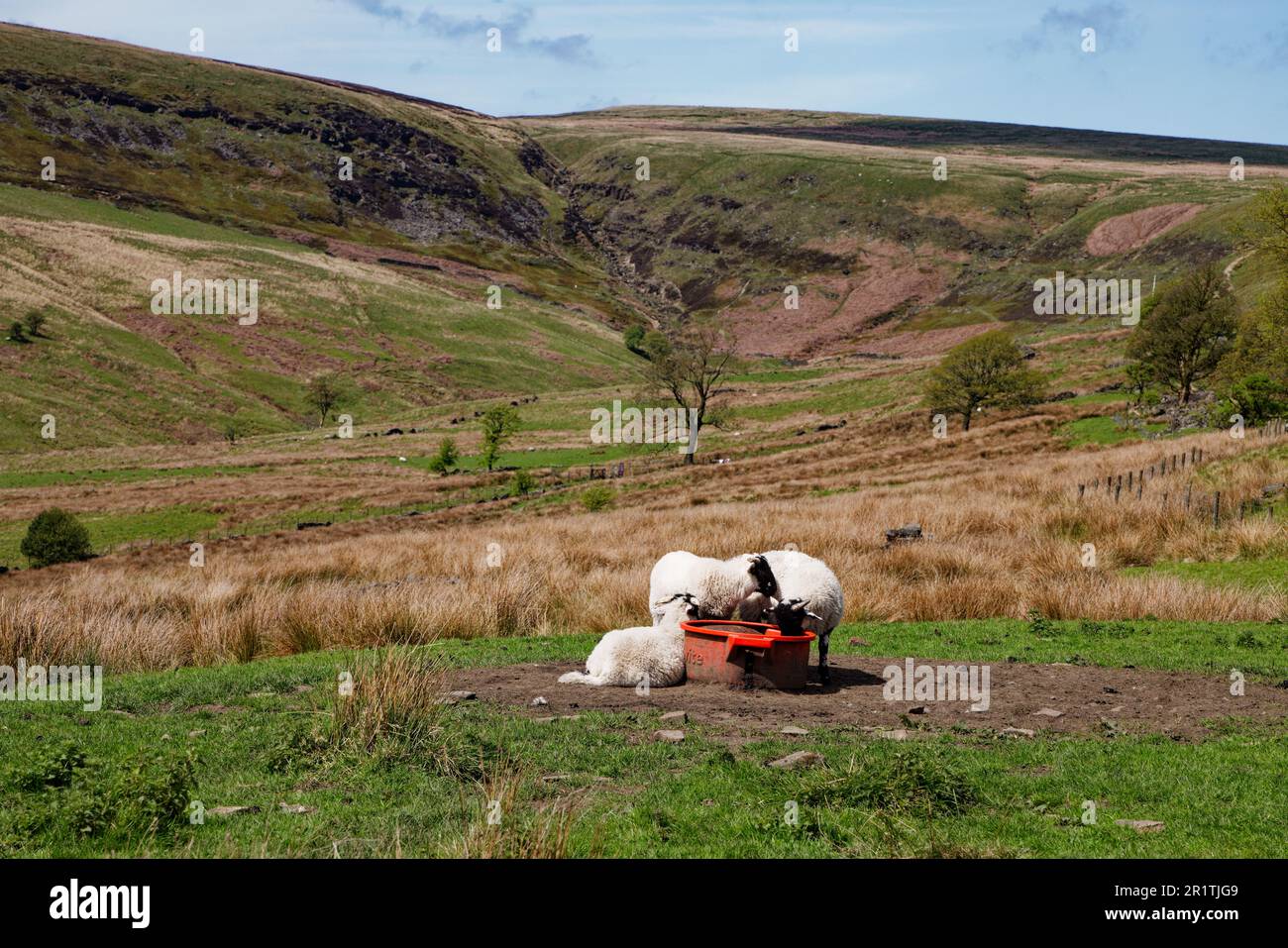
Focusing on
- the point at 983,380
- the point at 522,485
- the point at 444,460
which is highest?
the point at 983,380

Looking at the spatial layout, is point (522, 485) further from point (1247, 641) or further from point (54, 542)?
point (1247, 641)

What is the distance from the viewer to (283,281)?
140 meters

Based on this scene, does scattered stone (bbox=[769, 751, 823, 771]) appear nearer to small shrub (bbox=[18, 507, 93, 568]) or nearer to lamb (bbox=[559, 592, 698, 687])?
lamb (bbox=[559, 592, 698, 687])

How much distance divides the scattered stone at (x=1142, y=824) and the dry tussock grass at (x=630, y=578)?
35.6 ft

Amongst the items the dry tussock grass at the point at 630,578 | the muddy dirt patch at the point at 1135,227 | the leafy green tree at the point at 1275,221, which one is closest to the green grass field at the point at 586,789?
the dry tussock grass at the point at 630,578

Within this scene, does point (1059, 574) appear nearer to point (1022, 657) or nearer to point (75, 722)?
point (1022, 657)

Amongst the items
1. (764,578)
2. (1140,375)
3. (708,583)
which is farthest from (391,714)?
(1140,375)

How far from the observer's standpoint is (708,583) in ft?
47.4

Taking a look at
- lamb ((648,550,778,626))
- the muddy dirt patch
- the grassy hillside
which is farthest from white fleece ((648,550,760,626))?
the muddy dirt patch

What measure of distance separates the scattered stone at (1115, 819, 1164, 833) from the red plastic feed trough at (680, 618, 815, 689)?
521 cm

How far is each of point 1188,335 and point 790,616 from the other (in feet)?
167

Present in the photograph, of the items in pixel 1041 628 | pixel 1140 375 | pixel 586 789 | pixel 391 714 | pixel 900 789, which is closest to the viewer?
pixel 900 789

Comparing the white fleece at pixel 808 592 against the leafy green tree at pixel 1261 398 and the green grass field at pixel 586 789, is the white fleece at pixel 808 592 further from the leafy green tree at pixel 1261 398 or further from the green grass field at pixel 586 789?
the leafy green tree at pixel 1261 398
